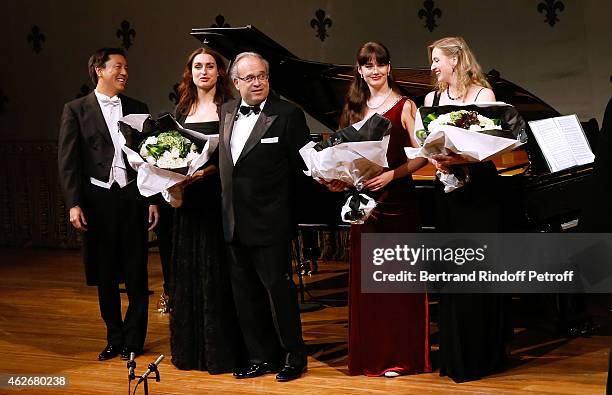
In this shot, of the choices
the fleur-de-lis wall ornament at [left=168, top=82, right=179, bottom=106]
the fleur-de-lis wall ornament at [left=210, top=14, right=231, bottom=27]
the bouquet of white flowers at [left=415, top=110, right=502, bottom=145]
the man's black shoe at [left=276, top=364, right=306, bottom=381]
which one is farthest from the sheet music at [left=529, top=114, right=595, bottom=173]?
the fleur-de-lis wall ornament at [left=168, top=82, right=179, bottom=106]

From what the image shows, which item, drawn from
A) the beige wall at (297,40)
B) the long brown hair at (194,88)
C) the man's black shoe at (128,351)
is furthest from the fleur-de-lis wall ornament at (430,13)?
the man's black shoe at (128,351)

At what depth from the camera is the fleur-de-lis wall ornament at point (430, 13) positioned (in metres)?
7.18

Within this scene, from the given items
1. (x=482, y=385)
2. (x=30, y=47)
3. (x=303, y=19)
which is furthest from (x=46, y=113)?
(x=482, y=385)

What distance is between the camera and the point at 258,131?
4.21 meters

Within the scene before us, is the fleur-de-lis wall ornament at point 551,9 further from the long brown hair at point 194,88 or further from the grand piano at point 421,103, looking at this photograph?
the long brown hair at point 194,88

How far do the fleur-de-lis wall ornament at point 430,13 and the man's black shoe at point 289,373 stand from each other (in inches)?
142

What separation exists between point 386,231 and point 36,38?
5341 mm

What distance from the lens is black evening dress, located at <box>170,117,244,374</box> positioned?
4.43 m

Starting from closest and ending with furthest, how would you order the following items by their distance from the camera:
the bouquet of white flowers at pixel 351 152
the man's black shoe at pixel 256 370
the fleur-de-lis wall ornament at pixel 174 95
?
1. the bouquet of white flowers at pixel 351 152
2. the man's black shoe at pixel 256 370
3. the fleur-de-lis wall ornament at pixel 174 95

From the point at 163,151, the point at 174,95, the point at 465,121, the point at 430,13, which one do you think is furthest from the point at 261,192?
the point at 174,95

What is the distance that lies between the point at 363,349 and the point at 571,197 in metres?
1.35

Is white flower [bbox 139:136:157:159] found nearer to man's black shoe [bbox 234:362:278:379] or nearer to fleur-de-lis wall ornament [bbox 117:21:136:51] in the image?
man's black shoe [bbox 234:362:278:379]

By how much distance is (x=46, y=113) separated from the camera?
28.2 feet

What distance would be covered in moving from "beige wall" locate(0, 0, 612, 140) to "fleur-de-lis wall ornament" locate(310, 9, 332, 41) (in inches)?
2.0
